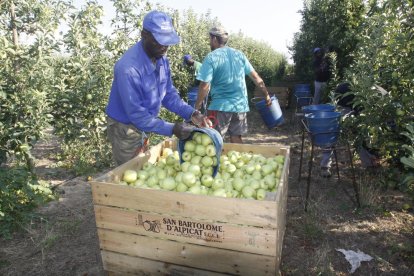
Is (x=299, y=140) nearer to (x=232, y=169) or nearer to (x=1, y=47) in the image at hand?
(x=232, y=169)

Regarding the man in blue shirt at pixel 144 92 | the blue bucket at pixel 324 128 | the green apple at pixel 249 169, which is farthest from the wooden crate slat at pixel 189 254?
the blue bucket at pixel 324 128

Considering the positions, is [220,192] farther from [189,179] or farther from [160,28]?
[160,28]

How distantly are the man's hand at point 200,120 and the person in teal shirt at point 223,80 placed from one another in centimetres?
142

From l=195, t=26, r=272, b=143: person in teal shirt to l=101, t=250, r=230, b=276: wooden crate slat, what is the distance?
253 cm

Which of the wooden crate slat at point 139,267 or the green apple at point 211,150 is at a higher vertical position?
the green apple at point 211,150

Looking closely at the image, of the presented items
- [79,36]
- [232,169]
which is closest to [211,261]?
[232,169]

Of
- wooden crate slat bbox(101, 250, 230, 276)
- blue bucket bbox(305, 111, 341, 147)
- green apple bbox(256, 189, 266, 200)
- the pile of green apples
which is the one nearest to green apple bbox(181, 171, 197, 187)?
the pile of green apples

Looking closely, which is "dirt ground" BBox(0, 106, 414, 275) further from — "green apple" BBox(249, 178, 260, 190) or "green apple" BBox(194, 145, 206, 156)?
"green apple" BBox(194, 145, 206, 156)

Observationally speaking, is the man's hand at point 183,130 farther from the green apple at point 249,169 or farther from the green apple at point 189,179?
the green apple at point 249,169

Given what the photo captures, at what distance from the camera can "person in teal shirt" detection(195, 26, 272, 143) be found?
4656mm

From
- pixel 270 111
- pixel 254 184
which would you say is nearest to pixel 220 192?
pixel 254 184

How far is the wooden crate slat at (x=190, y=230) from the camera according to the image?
7.59 ft

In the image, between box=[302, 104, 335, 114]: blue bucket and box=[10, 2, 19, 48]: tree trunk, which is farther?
box=[10, 2, 19, 48]: tree trunk

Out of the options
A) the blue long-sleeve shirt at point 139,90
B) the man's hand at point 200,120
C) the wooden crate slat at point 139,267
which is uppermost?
the blue long-sleeve shirt at point 139,90
